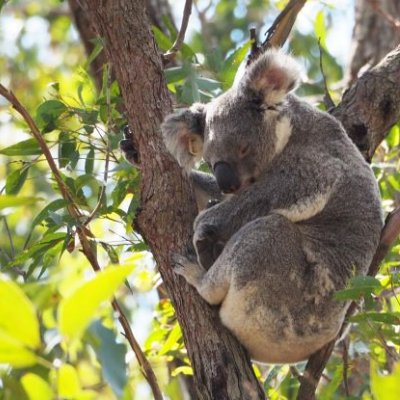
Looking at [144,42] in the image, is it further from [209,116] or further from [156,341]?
[156,341]

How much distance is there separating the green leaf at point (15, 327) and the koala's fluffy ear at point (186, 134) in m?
2.28

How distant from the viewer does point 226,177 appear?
12.0ft

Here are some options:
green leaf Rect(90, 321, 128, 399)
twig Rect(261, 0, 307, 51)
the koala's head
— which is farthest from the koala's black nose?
green leaf Rect(90, 321, 128, 399)

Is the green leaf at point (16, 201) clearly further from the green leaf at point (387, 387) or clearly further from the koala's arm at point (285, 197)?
the koala's arm at point (285, 197)

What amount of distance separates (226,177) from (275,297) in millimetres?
732

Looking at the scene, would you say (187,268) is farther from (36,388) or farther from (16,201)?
(36,388)

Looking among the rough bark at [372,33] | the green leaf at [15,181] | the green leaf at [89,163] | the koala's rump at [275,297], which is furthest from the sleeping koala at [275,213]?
the rough bark at [372,33]

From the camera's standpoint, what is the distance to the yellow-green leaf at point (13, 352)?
1022 mm

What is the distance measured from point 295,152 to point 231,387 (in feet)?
5.00

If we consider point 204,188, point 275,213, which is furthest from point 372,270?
point 204,188

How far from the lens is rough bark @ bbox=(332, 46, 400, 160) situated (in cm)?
398

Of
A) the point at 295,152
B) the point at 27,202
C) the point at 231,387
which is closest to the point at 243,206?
the point at 295,152

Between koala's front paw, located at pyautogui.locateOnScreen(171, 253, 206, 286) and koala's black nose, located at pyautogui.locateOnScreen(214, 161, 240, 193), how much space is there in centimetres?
60

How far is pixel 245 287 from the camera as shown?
10.4ft
